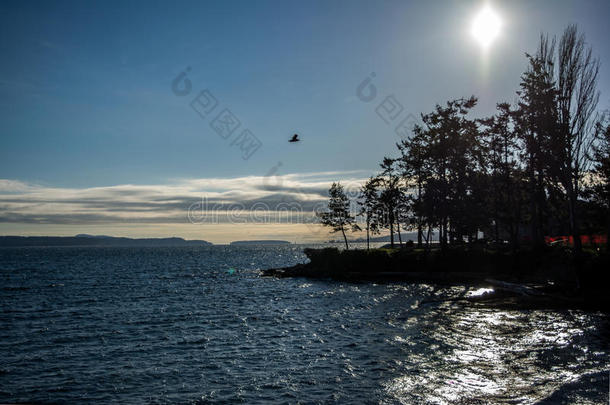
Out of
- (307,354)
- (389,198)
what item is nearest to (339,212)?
(389,198)

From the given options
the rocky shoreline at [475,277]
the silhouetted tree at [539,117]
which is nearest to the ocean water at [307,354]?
the rocky shoreline at [475,277]

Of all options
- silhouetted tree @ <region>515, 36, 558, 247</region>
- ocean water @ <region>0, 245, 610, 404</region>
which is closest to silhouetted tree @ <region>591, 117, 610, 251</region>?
silhouetted tree @ <region>515, 36, 558, 247</region>

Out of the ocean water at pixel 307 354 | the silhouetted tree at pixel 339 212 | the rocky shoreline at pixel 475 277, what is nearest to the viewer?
the ocean water at pixel 307 354

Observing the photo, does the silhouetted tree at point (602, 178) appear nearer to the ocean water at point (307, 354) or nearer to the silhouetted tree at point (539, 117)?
the silhouetted tree at point (539, 117)

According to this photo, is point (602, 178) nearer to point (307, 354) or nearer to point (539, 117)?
point (539, 117)

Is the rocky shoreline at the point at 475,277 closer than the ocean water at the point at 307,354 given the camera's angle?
No

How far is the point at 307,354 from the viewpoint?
21.5 meters

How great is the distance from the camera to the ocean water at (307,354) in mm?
15860

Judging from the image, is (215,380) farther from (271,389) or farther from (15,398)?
(15,398)

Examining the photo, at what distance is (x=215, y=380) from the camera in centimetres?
1772

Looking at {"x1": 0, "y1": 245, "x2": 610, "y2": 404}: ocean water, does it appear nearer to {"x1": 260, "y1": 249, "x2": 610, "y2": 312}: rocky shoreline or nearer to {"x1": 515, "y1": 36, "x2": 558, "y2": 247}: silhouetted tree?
{"x1": 260, "y1": 249, "x2": 610, "y2": 312}: rocky shoreline

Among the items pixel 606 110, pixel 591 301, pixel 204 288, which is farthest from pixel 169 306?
pixel 606 110

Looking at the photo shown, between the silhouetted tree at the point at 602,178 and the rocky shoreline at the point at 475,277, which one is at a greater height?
the silhouetted tree at the point at 602,178

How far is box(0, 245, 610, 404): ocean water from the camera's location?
15.9 meters
